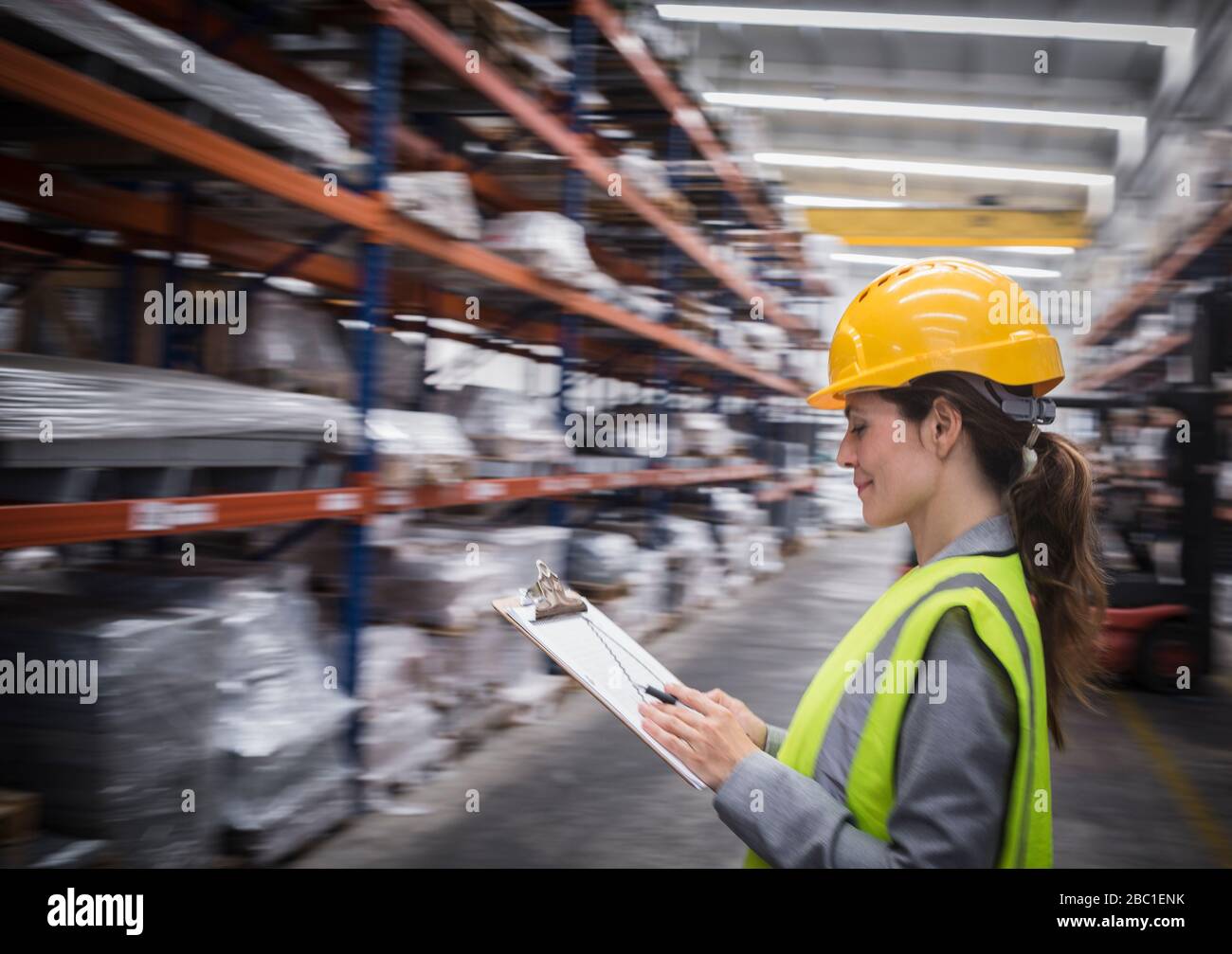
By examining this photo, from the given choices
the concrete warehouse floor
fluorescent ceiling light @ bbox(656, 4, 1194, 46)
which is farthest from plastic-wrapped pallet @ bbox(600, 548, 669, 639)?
fluorescent ceiling light @ bbox(656, 4, 1194, 46)

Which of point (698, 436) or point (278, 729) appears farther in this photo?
point (698, 436)

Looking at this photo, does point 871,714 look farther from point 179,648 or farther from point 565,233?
point 565,233

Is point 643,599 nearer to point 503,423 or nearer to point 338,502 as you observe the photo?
point 503,423

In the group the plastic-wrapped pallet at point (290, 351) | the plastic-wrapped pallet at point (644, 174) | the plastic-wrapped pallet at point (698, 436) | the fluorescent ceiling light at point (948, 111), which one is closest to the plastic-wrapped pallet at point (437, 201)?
the plastic-wrapped pallet at point (290, 351)

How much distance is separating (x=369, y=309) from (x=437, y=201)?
0.54 m

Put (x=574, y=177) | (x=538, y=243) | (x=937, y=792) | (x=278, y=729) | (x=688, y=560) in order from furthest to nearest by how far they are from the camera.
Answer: (x=688, y=560)
(x=574, y=177)
(x=538, y=243)
(x=278, y=729)
(x=937, y=792)

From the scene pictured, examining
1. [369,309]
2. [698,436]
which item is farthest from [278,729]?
[698,436]

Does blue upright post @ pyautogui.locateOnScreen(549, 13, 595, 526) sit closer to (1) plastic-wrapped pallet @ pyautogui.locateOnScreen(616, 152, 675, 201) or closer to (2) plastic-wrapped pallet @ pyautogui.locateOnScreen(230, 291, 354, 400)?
(1) plastic-wrapped pallet @ pyautogui.locateOnScreen(616, 152, 675, 201)

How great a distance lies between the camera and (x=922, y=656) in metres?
1.17

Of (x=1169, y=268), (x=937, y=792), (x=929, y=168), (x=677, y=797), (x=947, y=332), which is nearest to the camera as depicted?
(x=937, y=792)

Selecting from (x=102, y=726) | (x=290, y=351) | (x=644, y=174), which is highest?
(x=644, y=174)

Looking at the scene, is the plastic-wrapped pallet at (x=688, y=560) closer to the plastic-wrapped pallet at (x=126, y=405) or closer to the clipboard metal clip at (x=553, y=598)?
the plastic-wrapped pallet at (x=126, y=405)

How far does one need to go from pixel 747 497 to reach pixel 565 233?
5.19m

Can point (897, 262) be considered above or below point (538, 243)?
above
